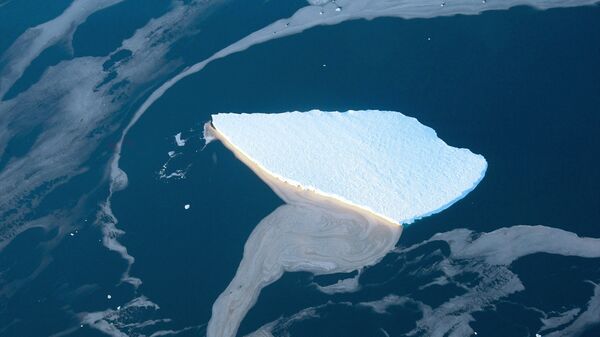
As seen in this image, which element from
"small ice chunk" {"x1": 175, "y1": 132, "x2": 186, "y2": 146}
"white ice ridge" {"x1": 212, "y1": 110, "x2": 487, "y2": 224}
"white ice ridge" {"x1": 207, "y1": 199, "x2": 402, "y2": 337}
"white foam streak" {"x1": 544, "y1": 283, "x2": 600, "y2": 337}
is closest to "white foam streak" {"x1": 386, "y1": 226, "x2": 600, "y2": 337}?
"white foam streak" {"x1": 544, "y1": 283, "x2": 600, "y2": 337}

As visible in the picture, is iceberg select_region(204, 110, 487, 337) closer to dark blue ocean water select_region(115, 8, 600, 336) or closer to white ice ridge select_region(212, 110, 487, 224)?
white ice ridge select_region(212, 110, 487, 224)

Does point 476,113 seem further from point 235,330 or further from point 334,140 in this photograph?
point 235,330

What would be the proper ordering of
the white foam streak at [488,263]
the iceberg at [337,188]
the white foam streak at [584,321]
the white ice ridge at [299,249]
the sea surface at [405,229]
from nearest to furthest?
the white foam streak at [584,321], the white foam streak at [488,263], the sea surface at [405,229], the white ice ridge at [299,249], the iceberg at [337,188]

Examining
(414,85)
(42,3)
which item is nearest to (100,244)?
(414,85)

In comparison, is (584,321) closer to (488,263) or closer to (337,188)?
(488,263)

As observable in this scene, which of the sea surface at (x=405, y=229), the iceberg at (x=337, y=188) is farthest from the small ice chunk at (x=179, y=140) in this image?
Answer: the iceberg at (x=337, y=188)

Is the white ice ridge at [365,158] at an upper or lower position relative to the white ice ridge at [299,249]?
upper

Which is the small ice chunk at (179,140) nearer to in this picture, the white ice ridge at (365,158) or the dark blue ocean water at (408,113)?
the dark blue ocean water at (408,113)
